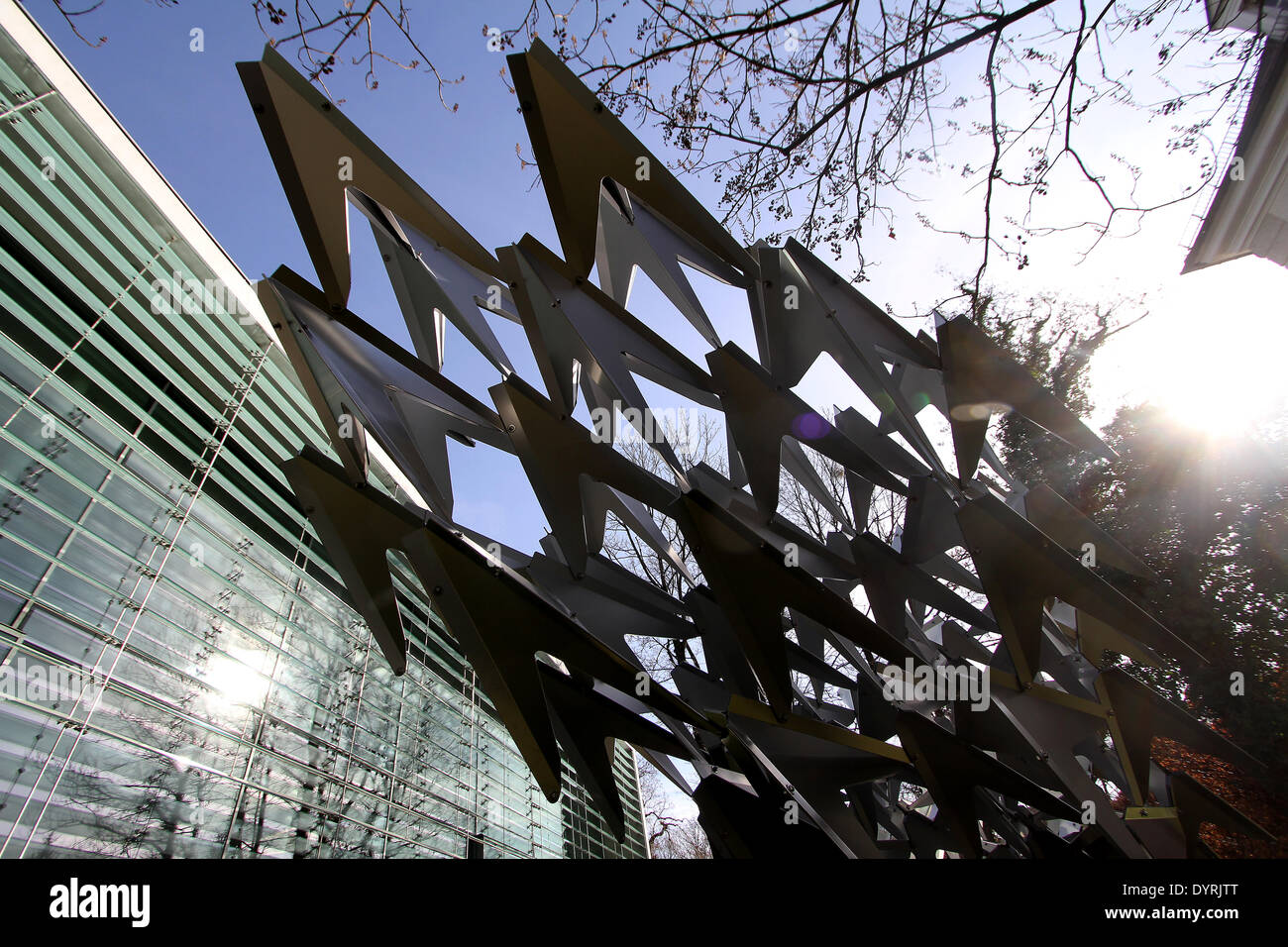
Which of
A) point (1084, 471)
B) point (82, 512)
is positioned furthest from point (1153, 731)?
point (82, 512)

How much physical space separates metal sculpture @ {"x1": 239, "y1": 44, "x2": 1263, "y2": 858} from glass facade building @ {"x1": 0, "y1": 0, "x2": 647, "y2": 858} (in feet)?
6.52

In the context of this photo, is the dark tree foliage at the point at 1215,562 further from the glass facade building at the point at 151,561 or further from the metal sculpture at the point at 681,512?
the glass facade building at the point at 151,561

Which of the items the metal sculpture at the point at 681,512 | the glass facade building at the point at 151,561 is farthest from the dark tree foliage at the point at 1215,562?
the glass facade building at the point at 151,561

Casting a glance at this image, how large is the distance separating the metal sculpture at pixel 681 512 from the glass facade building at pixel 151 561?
6.52ft

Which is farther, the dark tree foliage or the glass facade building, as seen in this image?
the dark tree foliage

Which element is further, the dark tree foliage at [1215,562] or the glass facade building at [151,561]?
the dark tree foliage at [1215,562]

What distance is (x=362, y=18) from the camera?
3854 millimetres

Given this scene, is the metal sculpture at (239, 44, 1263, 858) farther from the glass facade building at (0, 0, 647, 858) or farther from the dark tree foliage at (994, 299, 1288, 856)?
the dark tree foliage at (994, 299, 1288, 856)

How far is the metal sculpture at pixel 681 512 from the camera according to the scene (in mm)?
3928

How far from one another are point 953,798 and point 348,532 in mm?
4468

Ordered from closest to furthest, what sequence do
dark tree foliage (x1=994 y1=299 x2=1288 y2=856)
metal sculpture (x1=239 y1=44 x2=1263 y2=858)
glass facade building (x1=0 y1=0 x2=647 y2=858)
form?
metal sculpture (x1=239 y1=44 x2=1263 y2=858), glass facade building (x1=0 y1=0 x2=647 y2=858), dark tree foliage (x1=994 y1=299 x2=1288 y2=856)

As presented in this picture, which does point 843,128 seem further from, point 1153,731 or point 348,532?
point 1153,731

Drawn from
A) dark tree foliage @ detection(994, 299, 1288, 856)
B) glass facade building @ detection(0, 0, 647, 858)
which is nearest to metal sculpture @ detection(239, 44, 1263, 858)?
glass facade building @ detection(0, 0, 647, 858)

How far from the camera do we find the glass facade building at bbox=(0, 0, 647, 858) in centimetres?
423
